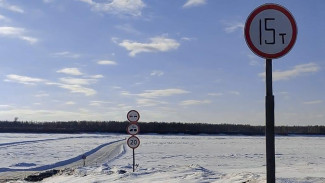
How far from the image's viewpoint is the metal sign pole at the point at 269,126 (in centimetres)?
535

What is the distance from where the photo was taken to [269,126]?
5387 mm

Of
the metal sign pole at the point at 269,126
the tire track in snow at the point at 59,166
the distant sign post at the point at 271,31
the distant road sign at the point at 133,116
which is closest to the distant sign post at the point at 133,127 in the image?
the distant road sign at the point at 133,116

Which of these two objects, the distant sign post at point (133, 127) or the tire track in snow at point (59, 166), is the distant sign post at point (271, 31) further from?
the tire track in snow at point (59, 166)

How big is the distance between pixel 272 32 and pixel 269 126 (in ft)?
3.55

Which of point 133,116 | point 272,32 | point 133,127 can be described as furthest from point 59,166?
point 272,32

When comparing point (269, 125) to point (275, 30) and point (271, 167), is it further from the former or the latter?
point (275, 30)

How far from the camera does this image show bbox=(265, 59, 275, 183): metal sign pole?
5352 mm

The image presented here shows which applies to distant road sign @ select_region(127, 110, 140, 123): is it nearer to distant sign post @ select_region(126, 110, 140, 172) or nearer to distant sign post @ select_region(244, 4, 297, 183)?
distant sign post @ select_region(126, 110, 140, 172)

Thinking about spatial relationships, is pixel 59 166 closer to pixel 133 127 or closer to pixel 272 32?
pixel 133 127

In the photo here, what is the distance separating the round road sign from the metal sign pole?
205 millimetres

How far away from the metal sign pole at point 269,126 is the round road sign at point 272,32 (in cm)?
21

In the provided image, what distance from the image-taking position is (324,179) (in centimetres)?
1041

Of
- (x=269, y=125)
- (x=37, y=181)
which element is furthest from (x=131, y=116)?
(x=269, y=125)

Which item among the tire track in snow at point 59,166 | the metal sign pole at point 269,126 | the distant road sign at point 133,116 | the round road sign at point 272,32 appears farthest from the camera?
A: the tire track in snow at point 59,166
